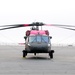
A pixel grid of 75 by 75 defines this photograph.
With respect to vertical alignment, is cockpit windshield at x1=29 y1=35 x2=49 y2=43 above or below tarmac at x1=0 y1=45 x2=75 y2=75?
above

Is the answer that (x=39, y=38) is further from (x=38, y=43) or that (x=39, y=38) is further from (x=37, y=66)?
(x=37, y=66)

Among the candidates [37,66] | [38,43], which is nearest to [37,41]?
[38,43]

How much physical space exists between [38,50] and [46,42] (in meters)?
1.26

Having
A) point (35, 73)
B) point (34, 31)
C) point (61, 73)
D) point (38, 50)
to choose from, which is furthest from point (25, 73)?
point (34, 31)

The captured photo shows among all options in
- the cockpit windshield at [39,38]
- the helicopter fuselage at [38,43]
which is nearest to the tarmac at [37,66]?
the helicopter fuselage at [38,43]

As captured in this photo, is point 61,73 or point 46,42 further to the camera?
point 46,42

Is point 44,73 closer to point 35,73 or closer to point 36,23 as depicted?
point 35,73

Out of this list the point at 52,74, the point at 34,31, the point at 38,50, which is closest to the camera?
the point at 52,74

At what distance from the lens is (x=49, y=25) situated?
36.1 m

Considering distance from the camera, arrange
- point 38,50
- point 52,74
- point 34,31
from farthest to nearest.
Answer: point 34,31
point 38,50
point 52,74

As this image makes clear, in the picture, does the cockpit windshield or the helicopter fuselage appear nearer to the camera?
the helicopter fuselage

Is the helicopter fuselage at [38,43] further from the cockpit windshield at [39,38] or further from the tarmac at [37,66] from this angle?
the tarmac at [37,66]

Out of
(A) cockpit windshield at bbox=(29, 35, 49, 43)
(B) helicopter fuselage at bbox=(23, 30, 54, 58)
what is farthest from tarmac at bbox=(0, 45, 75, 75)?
(A) cockpit windshield at bbox=(29, 35, 49, 43)

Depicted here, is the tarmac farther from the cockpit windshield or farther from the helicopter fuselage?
the cockpit windshield
